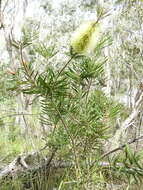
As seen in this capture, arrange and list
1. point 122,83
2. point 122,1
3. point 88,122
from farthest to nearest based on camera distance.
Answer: point 122,83 < point 122,1 < point 88,122

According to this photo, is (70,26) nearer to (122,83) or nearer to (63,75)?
(122,83)

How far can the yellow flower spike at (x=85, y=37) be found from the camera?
76cm

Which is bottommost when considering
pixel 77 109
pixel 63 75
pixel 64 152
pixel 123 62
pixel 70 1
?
pixel 64 152

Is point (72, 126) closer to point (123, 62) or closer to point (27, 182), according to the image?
point (27, 182)

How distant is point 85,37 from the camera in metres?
0.76

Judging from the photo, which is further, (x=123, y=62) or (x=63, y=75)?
(x=123, y=62)

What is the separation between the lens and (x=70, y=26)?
9.12 metres

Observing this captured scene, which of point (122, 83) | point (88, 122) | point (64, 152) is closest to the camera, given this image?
point (88, 122)

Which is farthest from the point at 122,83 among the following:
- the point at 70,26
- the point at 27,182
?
the point at 27,182

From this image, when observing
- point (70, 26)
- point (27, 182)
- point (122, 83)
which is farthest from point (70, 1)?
point (27, 182)

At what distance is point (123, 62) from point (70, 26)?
2703 millimetres

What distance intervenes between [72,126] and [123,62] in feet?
20.5

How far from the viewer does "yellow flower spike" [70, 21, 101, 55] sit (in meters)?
0.76

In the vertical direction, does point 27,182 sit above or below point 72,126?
below
